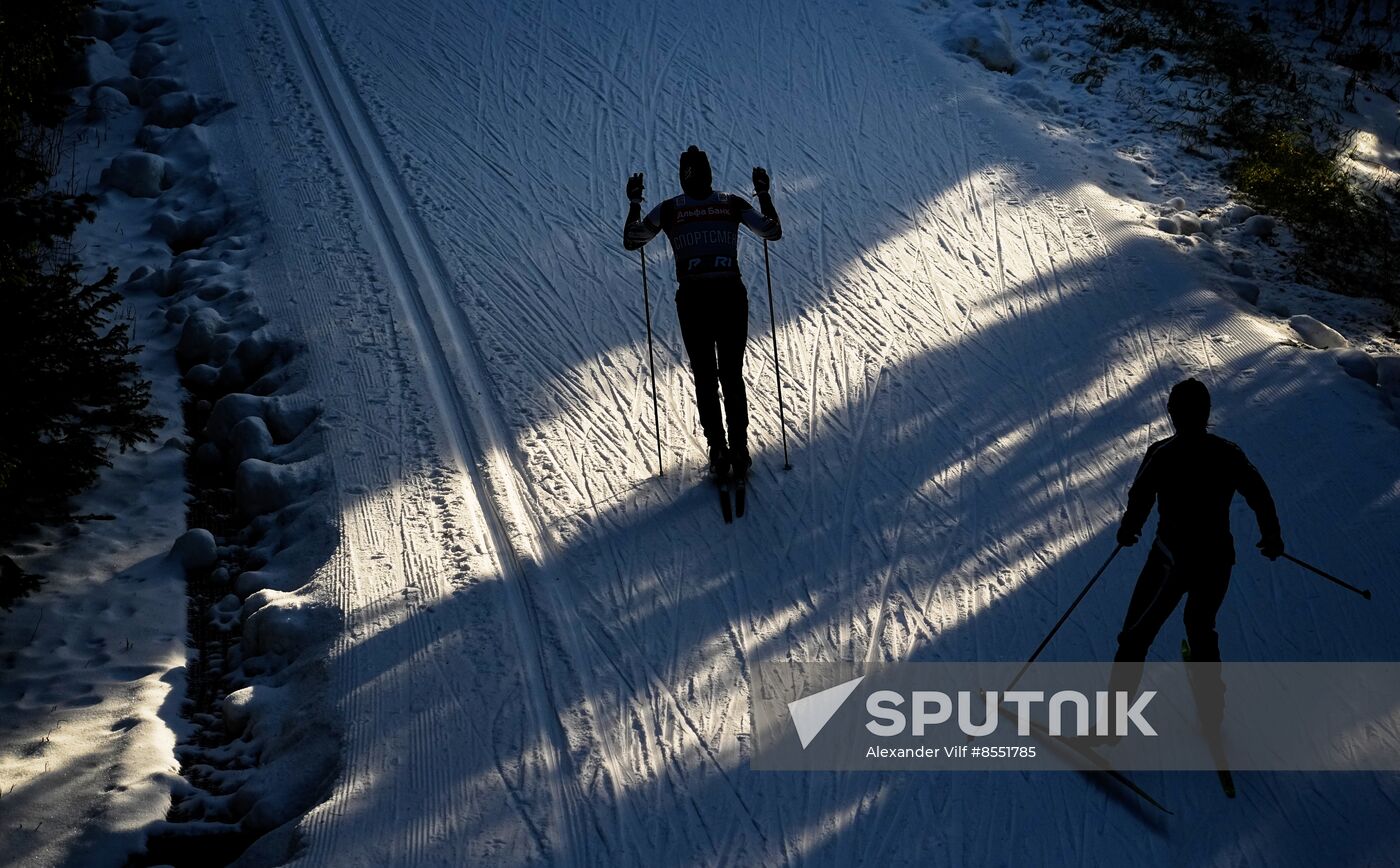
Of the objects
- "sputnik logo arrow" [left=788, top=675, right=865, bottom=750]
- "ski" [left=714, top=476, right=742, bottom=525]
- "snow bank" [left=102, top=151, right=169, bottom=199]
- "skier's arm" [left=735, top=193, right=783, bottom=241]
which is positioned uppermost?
"skier's arm" [left=735, top=193, right=783, bottom=241]

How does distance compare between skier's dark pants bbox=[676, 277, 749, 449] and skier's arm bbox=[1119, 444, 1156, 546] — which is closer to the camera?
skier's arm bbox=[1119, 444, 1156, 546]

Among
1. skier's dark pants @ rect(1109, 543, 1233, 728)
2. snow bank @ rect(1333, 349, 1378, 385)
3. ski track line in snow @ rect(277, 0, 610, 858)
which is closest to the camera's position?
skier's dark pants @ rect(1109, 543, 1233, 728)

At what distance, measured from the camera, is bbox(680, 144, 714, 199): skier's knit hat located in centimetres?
679

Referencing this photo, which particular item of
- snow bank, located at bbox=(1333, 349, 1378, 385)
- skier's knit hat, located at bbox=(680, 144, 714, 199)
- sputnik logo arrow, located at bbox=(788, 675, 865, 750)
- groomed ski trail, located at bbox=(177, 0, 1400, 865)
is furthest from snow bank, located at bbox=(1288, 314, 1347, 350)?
sputnik logo arrow, located at bbox=(788, 675, 865, 750)

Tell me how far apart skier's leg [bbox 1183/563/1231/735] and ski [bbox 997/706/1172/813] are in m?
0.51

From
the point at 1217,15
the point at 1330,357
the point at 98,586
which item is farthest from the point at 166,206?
the point at 1217,15

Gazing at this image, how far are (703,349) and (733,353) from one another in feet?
0.62

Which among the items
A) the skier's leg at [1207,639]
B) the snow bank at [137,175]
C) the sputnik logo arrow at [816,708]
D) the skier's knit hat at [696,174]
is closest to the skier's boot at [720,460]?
the skier's knit hat at [696,174]

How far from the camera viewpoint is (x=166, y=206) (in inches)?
408

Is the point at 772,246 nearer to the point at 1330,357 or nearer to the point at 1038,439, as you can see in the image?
the point at 1038,439

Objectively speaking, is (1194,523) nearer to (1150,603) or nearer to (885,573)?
(1150,603)

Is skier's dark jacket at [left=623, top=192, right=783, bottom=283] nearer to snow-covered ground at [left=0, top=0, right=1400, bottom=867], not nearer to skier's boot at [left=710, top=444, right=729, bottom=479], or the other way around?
skier's boot at [left=710, top=444, right=729, bottom=479]

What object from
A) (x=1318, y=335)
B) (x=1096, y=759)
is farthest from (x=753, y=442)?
(x=1318, y=335)

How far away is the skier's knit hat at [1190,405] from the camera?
193 inches
